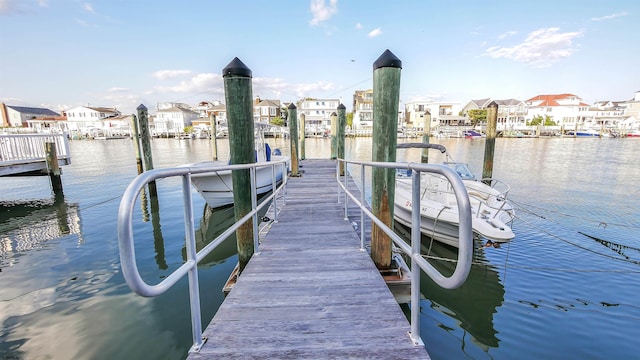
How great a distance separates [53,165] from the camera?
35.9 ft

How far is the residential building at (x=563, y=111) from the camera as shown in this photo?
71.3m

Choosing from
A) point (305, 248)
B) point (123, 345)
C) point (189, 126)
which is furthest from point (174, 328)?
point (189, 126)

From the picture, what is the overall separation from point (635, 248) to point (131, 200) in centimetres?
984

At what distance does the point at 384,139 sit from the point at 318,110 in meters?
67.8

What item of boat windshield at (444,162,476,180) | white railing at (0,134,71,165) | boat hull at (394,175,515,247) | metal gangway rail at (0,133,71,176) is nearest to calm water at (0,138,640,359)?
boat hull at (394,175,515,247)

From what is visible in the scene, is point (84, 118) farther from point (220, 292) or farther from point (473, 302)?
point (473, 302)

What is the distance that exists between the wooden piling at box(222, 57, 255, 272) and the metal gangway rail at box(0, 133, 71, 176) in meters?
11.3

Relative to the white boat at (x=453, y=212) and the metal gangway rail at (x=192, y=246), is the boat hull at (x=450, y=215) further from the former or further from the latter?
the metal gangway rail at (x=192, y=246)

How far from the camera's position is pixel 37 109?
282ft

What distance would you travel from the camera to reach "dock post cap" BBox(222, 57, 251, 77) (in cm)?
362

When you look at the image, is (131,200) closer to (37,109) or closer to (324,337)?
(324,337)

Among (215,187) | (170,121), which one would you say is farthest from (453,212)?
(170,121)

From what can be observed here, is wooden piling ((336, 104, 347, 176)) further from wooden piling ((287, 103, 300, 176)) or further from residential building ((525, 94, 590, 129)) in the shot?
residential building ((525, 94, 590, 129))

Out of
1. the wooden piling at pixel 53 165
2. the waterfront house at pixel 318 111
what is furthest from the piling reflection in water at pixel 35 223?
the waterfront house at pixel 318 111
